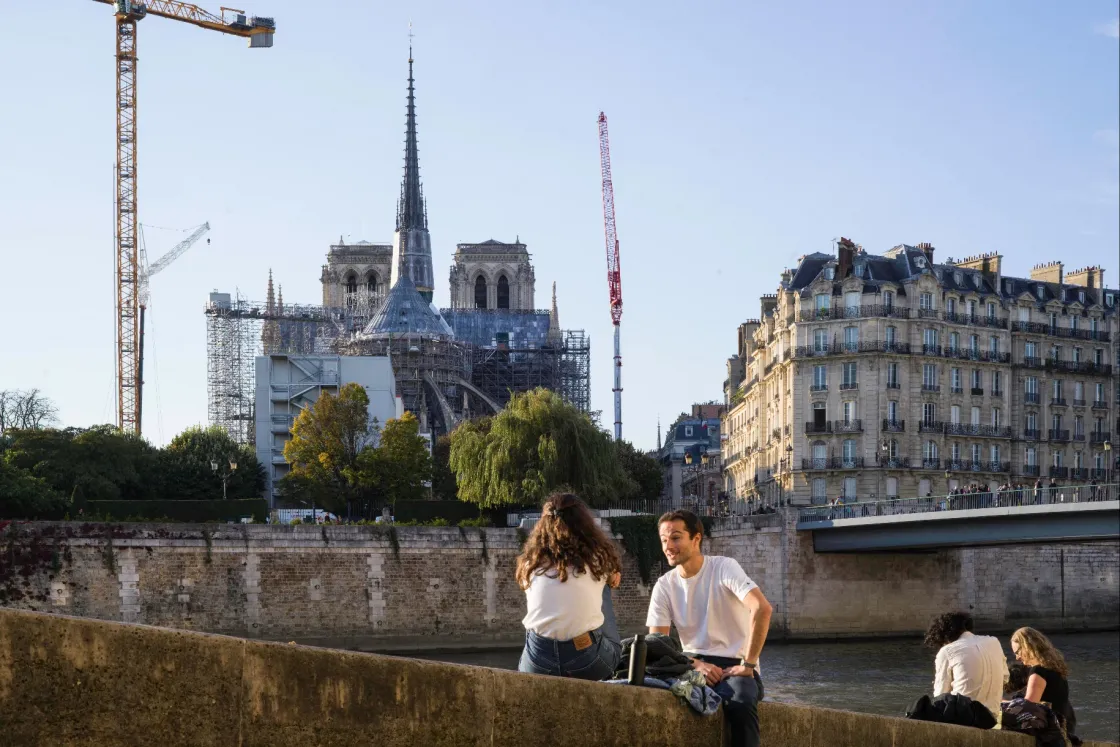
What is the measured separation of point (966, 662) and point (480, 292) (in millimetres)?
124372

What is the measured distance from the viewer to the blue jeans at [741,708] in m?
8.66

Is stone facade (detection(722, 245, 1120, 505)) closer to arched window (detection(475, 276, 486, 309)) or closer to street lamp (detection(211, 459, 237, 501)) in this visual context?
street lamp (detection(211, 459, 237, 501))

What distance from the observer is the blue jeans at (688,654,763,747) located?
28.4 ft

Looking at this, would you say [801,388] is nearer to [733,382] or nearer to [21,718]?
[733,382]

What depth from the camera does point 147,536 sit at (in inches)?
1796

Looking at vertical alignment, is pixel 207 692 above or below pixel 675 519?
below

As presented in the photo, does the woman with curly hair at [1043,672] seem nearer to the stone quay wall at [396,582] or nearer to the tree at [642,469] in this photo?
the stone quay wall at [396,582]

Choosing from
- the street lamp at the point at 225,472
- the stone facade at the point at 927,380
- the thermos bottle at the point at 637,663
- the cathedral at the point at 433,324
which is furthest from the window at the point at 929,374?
the thermos bottle at the point at 637,663

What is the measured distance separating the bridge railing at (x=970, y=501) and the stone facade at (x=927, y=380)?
21.4ft

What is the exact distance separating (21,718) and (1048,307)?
226 feet

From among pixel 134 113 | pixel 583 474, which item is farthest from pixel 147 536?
pixel 134 113

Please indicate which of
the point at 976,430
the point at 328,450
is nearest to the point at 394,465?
the point at 328,450

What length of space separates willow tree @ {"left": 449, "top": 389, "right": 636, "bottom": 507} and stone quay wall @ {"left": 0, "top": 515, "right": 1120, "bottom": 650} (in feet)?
12.7

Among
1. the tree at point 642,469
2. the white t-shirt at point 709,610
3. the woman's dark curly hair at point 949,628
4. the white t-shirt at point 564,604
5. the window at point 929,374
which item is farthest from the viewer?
the tree at point 642,469
